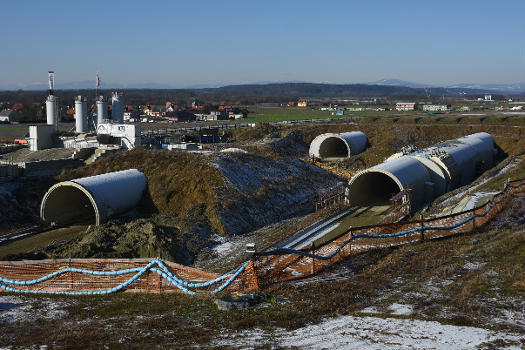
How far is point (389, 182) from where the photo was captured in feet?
102

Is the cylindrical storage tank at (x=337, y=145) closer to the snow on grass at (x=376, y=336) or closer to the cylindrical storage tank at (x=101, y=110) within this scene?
the cylindrical storage tank at (x=101, y=110)

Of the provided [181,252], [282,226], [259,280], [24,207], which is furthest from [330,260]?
[24,207]

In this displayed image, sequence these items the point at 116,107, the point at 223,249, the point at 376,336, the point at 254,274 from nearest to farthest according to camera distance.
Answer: the point at 376,336 → the point at 254,274 → the point at 223,249 → the point at 116,107

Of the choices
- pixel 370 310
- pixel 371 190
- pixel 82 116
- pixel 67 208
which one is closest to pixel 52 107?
pixel 82 116

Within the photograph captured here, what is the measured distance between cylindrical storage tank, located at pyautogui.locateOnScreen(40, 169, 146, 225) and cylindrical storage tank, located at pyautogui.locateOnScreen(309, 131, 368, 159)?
20102 millimetres

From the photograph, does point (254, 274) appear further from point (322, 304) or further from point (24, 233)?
point (24, 233)

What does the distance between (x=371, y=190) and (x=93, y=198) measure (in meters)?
14.8

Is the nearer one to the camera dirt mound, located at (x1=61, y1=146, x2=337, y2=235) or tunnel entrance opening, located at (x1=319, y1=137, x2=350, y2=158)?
dirt mound, located at (x1=61, y1=146, x2=337, y2=235)

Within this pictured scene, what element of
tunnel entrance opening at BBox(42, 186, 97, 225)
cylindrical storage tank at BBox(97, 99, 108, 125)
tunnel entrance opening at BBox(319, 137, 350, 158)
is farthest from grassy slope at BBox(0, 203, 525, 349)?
cylindrical storage tank at BBox(97, 99, 108, 125)

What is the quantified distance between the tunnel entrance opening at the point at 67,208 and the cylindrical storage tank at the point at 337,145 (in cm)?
2135

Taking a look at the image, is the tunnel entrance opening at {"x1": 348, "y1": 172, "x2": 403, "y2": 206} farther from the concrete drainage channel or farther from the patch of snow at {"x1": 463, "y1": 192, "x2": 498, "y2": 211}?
the concrete drainage channel

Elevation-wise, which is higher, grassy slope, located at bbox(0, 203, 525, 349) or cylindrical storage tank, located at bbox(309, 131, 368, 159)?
cylindrical storage tank, located at bbox(309, 131, 368, 159)

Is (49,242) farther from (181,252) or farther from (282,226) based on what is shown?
(282,226)

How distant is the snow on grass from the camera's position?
865 centimetres
